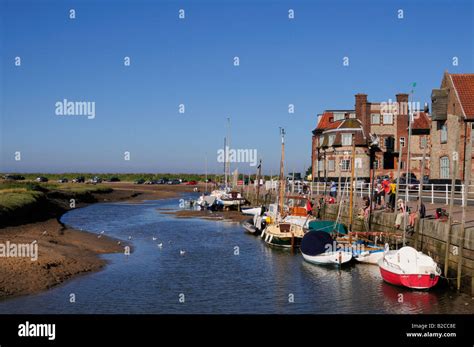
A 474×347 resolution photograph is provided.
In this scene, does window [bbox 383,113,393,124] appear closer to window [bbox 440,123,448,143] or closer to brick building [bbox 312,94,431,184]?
brick building [bbox 312,94,431,184]

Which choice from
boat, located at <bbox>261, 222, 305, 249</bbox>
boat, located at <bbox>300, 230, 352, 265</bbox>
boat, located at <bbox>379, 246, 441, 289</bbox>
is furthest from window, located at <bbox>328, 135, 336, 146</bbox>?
boat, located at <bbox>379, 246, 441, 289</bbox>

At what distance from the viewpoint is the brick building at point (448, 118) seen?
46656 millimetres

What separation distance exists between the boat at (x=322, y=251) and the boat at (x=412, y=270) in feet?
15.0

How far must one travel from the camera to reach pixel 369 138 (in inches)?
2931

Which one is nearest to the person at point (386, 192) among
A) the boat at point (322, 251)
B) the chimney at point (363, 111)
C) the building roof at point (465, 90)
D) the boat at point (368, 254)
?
the boat at point (368, 254)

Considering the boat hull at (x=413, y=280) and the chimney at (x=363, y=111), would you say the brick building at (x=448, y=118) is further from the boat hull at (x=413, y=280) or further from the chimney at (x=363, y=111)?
the boat hull at (x=413, y=280)

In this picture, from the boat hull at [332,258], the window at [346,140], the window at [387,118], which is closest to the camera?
the boat hull at [332,258]

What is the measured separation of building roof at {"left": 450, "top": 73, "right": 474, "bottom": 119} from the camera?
4642cm

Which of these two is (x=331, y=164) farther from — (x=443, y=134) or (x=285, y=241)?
(x=285, y=241)

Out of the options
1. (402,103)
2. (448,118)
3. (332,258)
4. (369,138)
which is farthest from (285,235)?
(402,103)

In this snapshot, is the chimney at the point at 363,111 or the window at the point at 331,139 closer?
the window at the point at 331,139

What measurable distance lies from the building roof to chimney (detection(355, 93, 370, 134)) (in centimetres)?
2701
